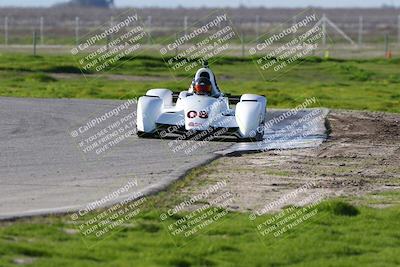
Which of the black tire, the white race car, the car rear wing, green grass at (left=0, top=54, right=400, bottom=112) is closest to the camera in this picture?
the white race car

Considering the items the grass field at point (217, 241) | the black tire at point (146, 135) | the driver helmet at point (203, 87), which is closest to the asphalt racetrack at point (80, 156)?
the black tire at point (146, 135)

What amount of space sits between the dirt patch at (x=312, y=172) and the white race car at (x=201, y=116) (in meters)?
1.35

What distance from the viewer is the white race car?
21.8m

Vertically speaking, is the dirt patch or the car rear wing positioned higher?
the car rear wing

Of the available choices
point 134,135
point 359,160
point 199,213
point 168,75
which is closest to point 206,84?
point 134,135

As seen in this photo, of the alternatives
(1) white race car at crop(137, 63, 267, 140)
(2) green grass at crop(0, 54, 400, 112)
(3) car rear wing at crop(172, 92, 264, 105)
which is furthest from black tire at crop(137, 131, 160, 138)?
(2) green grass at crop(0, 54, 400, 112)

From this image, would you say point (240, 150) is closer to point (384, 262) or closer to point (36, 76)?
point (384, 262)

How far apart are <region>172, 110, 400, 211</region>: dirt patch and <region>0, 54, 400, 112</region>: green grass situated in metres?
9.84

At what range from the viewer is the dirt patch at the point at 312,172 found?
15.4m

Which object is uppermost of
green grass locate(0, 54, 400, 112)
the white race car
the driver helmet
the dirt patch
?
the driver helmet

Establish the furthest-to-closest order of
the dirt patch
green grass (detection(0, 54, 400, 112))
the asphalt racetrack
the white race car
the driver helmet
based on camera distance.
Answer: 1. green grass (detection(0, 54, 400, 112))
2. the driver helmet
3. the white race car
4. the dirt patch
5. the asphalt racetrack

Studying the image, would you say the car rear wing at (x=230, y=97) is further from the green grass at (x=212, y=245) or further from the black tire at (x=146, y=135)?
the green grass at (x=212, y=245)

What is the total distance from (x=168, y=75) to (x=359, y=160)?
1011 inches

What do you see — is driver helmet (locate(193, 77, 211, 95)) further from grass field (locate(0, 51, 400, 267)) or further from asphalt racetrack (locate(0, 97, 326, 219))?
grass field (locate(0, 51, 400, 267))
